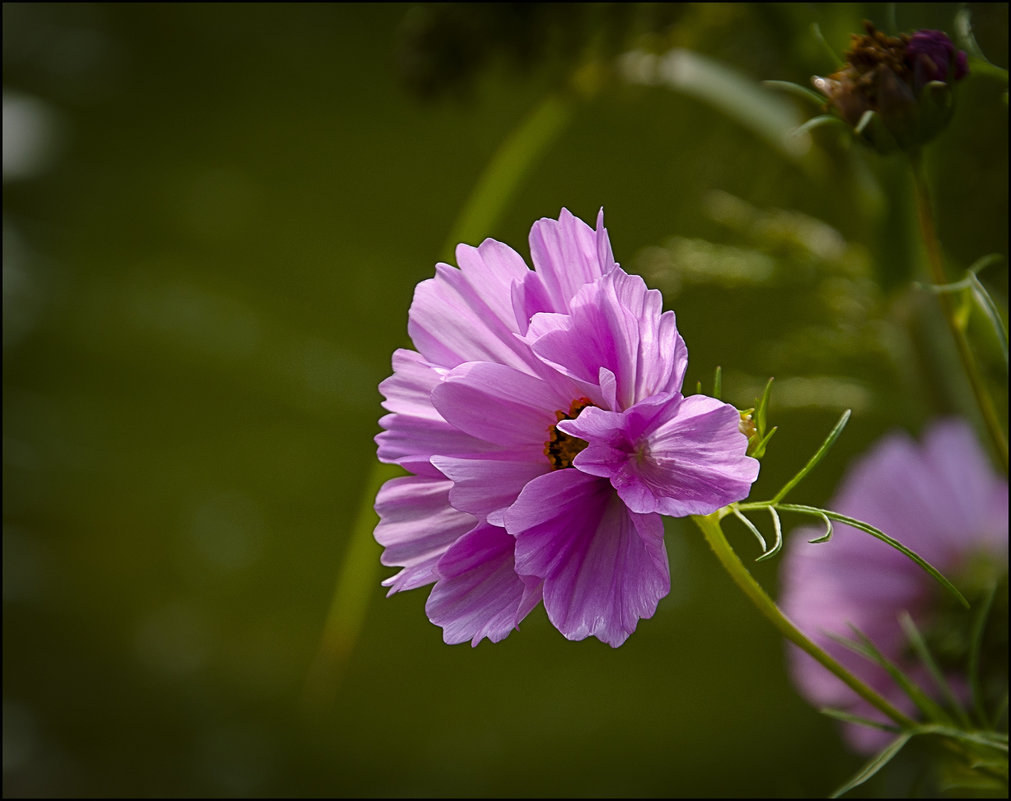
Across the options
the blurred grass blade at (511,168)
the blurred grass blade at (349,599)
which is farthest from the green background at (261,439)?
the blurred grass blade at (511,168)

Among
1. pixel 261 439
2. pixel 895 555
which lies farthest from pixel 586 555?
pixel 261 439

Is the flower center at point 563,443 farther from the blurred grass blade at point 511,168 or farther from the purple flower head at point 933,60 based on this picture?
the blurred grass blade at point 511,168

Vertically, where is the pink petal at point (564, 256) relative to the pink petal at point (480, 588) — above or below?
above

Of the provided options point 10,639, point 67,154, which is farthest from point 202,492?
point 67,154

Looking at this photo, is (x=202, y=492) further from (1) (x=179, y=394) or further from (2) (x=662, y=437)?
(2) (x=662, y=437)

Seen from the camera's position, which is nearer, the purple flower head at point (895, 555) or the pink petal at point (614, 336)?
the pink petal at point (614, 336)

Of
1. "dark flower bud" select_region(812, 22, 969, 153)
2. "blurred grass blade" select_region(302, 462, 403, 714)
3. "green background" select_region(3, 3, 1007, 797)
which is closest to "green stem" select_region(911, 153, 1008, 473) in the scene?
"dark flower bud" select_region(812, 22, 969, 153)

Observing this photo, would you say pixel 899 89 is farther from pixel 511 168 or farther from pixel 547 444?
pixel 511 168
